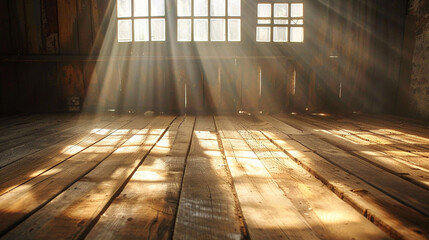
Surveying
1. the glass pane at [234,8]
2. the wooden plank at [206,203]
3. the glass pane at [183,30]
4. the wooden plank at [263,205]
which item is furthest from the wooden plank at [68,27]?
the wooden plank at [263,205]

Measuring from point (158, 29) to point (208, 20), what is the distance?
79 centimetres

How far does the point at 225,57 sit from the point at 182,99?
3.04ft

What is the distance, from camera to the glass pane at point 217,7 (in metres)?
4.22

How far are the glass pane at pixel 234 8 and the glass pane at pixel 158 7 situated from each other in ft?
3.39

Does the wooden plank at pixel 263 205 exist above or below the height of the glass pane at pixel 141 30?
below

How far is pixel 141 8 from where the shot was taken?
4254mm

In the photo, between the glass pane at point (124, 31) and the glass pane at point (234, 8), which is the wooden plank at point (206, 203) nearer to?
the glass pane at point (234, 8)

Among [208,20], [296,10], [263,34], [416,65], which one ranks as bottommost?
[416,65]

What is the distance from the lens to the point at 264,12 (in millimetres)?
4273

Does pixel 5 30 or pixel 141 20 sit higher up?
pixel 141 20

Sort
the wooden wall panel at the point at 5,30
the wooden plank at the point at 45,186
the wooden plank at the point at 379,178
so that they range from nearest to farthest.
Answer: the wooden plank at the point at 45,186
the wooden plank at the point at 379,178
the wooden wall panel at the point at 5,30

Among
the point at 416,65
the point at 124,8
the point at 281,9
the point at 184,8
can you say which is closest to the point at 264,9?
the point at 281,9

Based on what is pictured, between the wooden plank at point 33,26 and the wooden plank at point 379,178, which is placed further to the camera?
the wooden plank at point 33,26

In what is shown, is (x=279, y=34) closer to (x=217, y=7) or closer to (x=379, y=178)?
(x=217, y=7)
